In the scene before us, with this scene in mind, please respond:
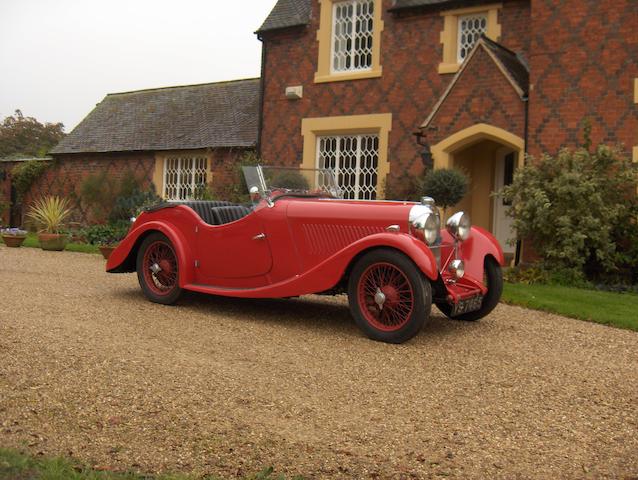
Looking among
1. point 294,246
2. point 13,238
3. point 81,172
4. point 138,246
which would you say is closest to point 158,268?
point 138,246

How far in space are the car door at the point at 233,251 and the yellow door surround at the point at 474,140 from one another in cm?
Answer: 666

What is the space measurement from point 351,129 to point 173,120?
249 inches

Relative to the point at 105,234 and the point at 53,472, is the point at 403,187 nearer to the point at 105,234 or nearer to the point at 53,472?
the point at 105,234

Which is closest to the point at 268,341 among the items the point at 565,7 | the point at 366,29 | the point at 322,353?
the point at 322,353

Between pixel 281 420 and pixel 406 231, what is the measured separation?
242cm

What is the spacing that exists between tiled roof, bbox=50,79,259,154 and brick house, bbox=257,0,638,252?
1.64 meters

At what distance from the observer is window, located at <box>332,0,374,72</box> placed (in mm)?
14195

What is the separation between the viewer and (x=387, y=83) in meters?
13.6

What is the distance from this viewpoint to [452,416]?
3.44 m

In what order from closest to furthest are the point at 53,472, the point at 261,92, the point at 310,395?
1. the point at 53,472
2. the point at 310,395
3. the point at 261,92

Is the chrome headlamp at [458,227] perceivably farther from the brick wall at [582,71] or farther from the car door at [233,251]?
the brick wall at [582,71]

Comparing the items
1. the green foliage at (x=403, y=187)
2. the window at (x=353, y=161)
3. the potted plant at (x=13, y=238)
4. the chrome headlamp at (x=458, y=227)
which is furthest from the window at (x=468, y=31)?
the potted plant at (x=13, y=238)

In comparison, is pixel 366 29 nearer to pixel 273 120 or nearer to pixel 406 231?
pixel 273 120

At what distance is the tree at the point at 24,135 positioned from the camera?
40.5 m
